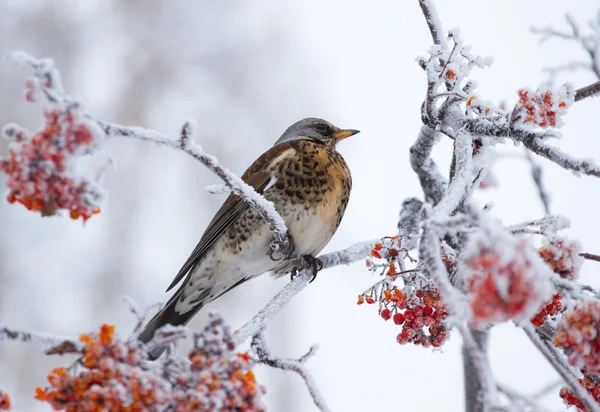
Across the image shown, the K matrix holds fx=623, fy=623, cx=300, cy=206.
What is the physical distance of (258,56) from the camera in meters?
7.77

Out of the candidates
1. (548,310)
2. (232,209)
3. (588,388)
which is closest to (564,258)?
(548,310)

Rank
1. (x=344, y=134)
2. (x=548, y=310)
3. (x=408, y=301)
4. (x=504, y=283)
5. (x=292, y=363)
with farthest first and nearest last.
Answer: (x=344, y=134)
(x=408, y=301)
(x=548, y=310)
(x=292, y=363)
(x=504, y=283)

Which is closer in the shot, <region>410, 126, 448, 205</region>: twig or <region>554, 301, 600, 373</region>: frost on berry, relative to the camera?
<region>554, 301, 600, 373</region>: frost on berry

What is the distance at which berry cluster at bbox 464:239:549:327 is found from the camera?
0.83 metres

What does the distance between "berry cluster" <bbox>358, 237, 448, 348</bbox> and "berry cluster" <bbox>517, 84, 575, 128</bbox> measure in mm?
476

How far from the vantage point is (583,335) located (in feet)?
3.34

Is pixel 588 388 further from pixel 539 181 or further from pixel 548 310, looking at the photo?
pixel 539 181

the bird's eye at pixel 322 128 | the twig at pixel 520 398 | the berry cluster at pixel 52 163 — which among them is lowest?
the twig at pixel 520 398

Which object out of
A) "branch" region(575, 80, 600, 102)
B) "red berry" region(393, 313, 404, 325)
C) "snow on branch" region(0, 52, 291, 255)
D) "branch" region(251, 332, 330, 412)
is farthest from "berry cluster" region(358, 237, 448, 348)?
"snow on branch" region(0, 52, 291, 255)

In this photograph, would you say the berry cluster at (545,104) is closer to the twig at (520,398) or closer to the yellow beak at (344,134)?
the twig at (520,398)

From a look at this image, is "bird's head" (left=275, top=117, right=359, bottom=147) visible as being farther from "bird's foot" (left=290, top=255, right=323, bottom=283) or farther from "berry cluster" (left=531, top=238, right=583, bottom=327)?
"berry cluster" (left=531, top=238, right=583, bottom=327)

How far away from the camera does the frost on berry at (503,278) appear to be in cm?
83

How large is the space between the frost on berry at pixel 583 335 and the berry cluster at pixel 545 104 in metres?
0.45

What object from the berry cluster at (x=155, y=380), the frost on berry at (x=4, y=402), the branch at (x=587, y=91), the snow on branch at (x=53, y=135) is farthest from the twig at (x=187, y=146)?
the branch at (x=587, y=91)
